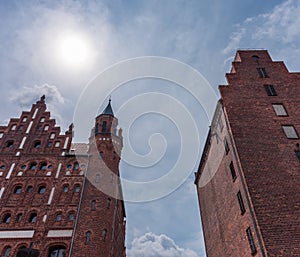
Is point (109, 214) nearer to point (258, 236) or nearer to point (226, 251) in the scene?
point (226, 251)

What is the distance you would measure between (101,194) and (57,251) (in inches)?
242

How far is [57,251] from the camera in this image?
2103 cm

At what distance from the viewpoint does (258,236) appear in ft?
49.3

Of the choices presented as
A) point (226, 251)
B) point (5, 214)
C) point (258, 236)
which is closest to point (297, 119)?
point (258, 236)

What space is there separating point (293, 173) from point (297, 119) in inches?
220

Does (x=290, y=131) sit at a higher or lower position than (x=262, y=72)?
lower

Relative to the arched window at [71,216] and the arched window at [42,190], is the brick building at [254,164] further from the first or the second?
the arched window at [42,190]

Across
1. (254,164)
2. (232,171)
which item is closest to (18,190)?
(232,171)

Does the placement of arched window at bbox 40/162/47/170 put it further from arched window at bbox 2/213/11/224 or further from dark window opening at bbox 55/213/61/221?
dark window opening at bbox 55/213/61/221

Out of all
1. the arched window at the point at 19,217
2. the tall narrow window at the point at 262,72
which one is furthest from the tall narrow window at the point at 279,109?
the arched window at the point at 19,217

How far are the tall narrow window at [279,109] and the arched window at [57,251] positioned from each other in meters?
21.5

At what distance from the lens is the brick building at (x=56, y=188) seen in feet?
69.6

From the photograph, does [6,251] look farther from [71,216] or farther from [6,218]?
[71,216]

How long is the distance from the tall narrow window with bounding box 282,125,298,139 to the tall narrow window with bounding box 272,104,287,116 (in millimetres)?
1410
